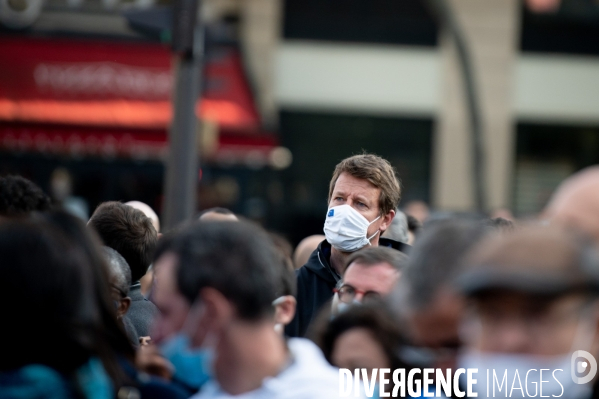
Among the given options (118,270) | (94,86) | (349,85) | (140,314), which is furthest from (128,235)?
(349,85)

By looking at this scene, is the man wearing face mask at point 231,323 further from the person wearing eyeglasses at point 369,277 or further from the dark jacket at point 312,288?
the dark jacket at point 312,288

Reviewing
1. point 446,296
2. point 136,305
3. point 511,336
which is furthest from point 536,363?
point 136,305

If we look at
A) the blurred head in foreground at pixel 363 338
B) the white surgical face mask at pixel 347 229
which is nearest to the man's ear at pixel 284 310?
the blurred head in foreground at pixel 363 338

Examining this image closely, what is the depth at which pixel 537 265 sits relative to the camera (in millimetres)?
1715

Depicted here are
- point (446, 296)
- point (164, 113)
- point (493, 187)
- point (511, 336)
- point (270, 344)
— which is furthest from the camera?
point (493, 187)

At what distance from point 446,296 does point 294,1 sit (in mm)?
14626

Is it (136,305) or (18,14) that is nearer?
(136,305)

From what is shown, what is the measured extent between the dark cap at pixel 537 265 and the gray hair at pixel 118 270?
2.19 meters

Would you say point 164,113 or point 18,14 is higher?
point 18,14

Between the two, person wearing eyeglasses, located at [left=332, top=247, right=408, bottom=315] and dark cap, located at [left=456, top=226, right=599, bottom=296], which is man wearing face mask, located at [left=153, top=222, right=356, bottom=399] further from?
person wearing eyeglasses, located at [left=332, top=247, right=408, bottom=315]

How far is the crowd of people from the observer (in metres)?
1.76

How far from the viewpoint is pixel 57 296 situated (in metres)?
2.24

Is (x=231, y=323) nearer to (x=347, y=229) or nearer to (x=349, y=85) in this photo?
(x=347, y=229)

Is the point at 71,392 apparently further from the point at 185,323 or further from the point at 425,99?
the point at 425,99
